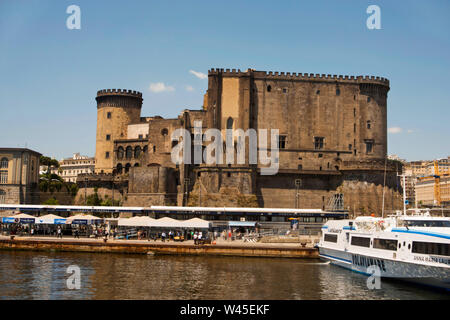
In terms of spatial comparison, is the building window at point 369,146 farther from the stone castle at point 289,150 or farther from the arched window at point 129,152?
the arched window at point 129,152

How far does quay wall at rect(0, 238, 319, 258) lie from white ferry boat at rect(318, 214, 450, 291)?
4.85m

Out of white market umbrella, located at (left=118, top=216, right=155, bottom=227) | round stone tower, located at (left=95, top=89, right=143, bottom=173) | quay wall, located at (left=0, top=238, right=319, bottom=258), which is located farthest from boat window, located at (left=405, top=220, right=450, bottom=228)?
round stone tower, located at (left=95, top=89, right=143, bottom=173)

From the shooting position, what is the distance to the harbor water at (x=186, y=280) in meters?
31.9

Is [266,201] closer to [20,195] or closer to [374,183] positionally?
[374,183]

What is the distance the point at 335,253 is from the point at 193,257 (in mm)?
13728

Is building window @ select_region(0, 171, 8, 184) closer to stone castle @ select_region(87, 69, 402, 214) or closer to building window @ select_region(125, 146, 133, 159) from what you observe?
stone castle @ select_region(87, 69, 402, 214)

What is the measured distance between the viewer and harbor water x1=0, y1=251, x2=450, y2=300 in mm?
31938

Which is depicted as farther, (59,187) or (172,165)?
(59,187)

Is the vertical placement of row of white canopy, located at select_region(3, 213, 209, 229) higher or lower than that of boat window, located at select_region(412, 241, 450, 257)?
higher

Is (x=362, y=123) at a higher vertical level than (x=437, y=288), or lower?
higher

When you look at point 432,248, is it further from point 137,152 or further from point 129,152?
A: point 129,152

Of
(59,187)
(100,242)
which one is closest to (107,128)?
(59,187)

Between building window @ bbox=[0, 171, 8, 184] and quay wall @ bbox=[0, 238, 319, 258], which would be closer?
quay wall @ bbox=[0, 238, 319, 258]

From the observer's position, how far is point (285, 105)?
8019 cm
